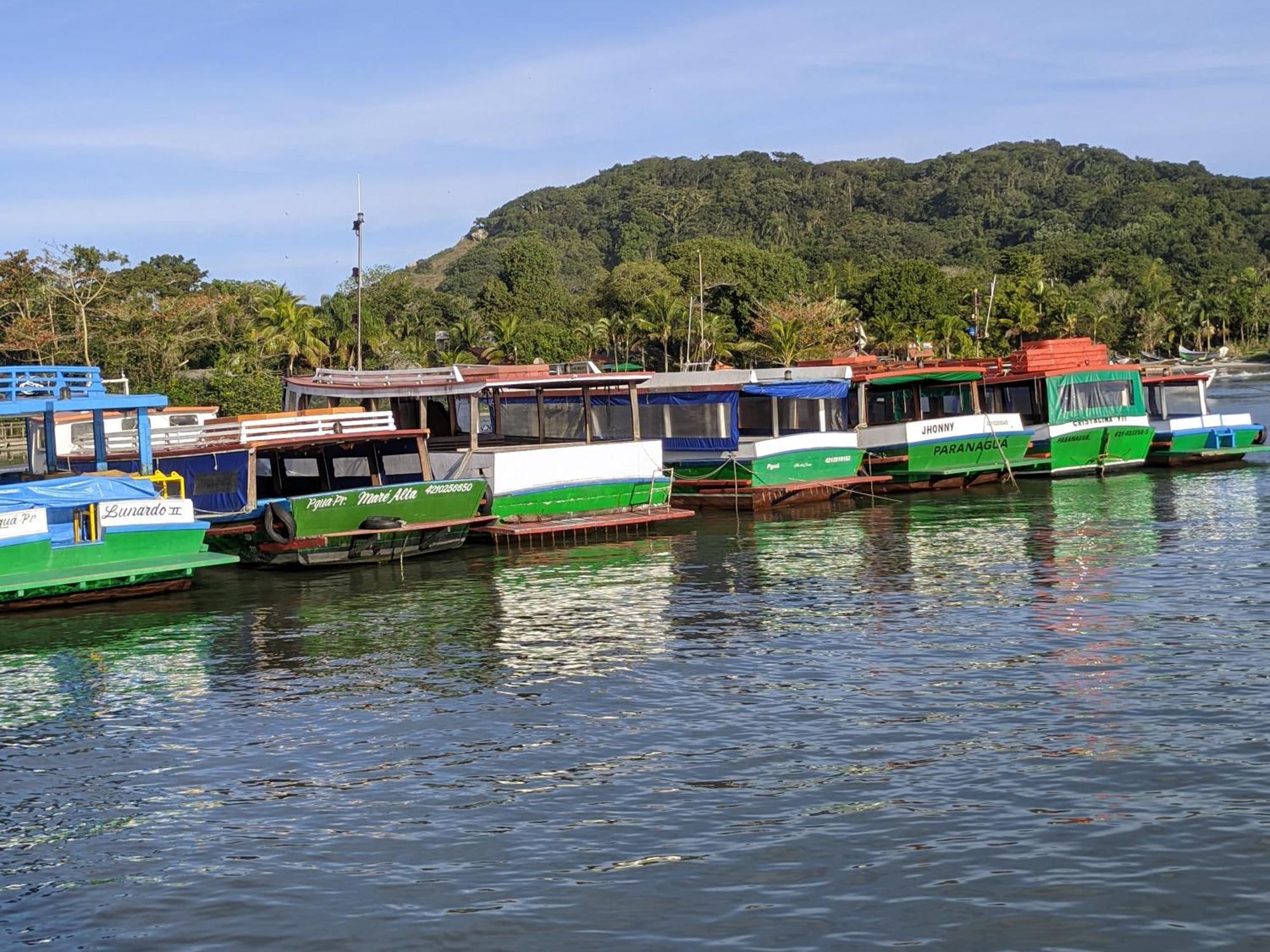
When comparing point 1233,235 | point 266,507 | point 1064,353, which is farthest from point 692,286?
point 1233,235

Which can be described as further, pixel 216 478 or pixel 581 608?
pixel 216 478

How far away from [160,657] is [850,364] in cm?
2522

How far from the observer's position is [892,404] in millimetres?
43188

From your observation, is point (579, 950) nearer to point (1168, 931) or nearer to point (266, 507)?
point (1168, 931)

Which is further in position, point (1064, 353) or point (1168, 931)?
point (1064, 353)

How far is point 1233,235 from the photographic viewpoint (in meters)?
180

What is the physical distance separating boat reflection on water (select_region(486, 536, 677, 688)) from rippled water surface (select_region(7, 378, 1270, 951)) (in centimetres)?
13

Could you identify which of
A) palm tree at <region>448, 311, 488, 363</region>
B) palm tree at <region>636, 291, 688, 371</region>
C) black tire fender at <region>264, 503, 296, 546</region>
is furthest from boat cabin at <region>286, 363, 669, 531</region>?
palm tree at <region>448, 311, 488, 363</region>

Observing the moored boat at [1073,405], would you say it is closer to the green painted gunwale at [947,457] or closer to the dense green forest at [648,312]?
the green painted gunwale at [947,457]

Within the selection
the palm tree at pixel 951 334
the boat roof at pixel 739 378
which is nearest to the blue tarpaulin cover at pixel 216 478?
the boat roof at pixel 739 378

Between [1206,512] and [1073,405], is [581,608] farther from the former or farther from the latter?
[1073,405]

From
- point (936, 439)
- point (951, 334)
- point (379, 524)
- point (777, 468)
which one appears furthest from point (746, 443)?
point (951, 334)

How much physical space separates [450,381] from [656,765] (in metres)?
19.3

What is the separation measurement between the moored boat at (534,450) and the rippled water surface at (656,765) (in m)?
5.56
